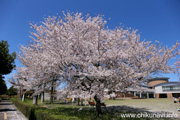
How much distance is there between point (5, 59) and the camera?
19.0 m

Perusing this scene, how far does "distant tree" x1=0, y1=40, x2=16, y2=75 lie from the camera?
61.3ft

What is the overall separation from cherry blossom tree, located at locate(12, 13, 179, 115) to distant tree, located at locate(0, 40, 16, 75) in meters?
10.9

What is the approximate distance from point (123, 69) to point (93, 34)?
362cm

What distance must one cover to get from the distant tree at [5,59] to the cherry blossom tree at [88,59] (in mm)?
10901

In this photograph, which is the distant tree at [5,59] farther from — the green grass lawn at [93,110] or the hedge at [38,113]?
A: the hedge at [38,113]

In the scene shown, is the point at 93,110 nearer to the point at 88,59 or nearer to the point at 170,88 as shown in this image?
the point at 88,59

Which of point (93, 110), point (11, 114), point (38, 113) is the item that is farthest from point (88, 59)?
point (11, 114)

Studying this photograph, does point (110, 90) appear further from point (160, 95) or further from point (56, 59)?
point (160, 95)

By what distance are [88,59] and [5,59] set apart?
53.5ft

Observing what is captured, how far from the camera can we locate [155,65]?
10.1 meters

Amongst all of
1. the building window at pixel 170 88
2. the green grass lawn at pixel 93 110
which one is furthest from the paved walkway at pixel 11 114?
the building window at pixel 170 88

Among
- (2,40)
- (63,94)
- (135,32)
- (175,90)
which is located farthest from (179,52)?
(175,90)

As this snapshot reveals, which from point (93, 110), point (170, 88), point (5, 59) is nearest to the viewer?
point (93, 110)

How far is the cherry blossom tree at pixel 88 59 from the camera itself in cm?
834
